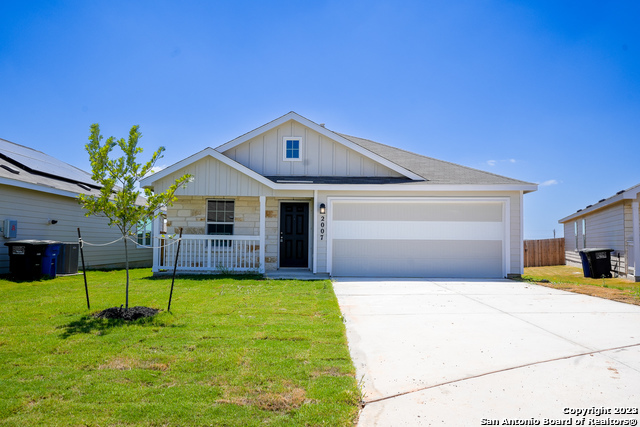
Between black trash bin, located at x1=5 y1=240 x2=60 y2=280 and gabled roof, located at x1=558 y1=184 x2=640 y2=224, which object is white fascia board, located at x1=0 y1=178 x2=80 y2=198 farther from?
gabled roof, located at x1=558 y1=184 x2=640 y2=224

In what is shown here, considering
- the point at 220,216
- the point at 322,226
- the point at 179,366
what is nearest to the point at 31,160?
the point at 220,216

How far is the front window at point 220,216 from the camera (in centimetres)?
1166

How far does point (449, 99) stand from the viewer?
13.0 metres

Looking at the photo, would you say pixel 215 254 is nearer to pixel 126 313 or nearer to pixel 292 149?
pixel 292 149

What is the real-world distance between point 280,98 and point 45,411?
13214 mm

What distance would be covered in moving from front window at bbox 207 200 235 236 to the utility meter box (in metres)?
5.04

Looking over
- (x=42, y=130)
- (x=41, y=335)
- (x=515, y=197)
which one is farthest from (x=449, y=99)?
(x=42, y=130)

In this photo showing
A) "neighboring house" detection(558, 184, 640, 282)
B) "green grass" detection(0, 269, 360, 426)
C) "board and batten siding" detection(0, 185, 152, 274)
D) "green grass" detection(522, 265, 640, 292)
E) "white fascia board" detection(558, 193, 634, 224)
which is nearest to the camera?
"green grass" detection(0, 269, 360, 426)

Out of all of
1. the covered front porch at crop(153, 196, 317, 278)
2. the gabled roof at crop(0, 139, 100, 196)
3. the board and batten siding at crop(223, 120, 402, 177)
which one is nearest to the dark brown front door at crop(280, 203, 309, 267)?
the covered front porch at crop(153, 196, 317, 278)

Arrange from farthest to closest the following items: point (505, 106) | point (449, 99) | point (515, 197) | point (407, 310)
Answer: point (505, 106) < point (449, 99) < point (515, 197) < point (407, 310)

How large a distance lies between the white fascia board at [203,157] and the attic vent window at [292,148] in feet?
6.20

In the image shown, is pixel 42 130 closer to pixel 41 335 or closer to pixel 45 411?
pixel 41 335

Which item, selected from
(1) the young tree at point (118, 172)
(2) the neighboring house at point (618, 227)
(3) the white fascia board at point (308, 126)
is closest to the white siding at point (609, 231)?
(2) the neighboring house at point (618, 227)

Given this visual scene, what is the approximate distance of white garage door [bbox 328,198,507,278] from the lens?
1111 cm
